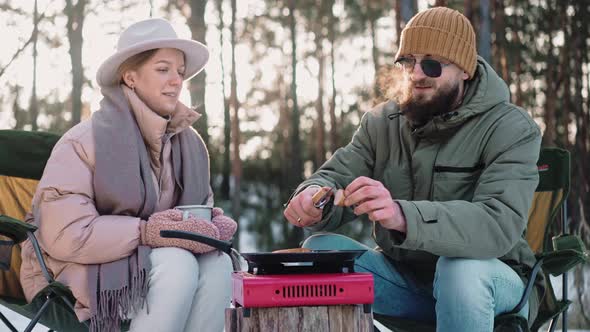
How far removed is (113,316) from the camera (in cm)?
299

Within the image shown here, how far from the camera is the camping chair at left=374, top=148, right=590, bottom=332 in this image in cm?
290

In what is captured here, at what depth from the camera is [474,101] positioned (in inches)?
123

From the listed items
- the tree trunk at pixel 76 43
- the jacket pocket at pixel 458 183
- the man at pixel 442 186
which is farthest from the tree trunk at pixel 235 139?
the jacket pocket at pixel 458 183

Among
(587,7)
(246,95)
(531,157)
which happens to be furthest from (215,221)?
(246,95)

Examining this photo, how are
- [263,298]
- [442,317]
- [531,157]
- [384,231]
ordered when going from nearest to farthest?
[263,298] → [442,317] → [531,157] → [384,231]

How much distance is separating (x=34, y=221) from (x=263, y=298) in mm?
1293

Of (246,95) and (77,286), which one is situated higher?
(246,95)

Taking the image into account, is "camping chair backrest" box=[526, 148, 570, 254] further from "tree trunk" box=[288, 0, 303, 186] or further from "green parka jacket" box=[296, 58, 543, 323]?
"tree trunk" box=[288, 0, 303, 186]

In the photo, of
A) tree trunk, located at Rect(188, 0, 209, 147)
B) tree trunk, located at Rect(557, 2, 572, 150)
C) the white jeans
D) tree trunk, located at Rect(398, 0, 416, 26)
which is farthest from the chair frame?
tree trunk, located at Rect(188, 0, 209, 147)

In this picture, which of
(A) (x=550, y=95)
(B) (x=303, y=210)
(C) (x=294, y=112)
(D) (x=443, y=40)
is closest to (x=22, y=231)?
(B) (x=303, y=210)

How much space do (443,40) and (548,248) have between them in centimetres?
101

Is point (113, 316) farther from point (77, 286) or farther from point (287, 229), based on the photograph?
point (287, 229)

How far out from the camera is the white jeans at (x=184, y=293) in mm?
2986

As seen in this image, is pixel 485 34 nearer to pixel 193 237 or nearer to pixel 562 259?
pixel 562 259
